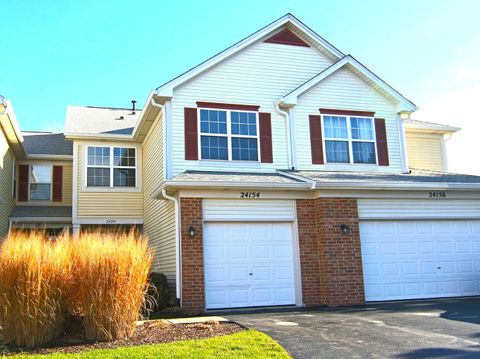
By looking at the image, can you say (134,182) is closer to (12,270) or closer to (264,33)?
(264,33)

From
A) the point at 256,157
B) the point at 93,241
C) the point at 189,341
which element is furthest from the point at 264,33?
the point at 189,341

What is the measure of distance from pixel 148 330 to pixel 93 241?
1.81 meters

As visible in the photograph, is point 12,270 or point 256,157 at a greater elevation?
point 256,157

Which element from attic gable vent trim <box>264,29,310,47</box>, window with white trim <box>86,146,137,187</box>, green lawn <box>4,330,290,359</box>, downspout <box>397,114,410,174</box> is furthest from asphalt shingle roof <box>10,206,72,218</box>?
green lawn <box>4,330,290,359</box>

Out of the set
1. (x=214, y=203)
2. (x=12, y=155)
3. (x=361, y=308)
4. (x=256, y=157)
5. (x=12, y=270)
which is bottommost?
(x=361, y=308)

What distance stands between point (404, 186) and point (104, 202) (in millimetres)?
10106

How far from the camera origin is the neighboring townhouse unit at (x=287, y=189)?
12656mm

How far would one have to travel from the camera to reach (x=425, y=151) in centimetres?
1895

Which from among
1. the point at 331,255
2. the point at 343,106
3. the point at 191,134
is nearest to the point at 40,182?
the point at 191,134

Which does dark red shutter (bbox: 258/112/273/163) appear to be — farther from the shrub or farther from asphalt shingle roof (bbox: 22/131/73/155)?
asphalt shingle roof (bbox: 22/131/73/155)

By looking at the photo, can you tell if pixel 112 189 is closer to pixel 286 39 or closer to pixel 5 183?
pixel 5 183

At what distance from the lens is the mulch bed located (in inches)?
289

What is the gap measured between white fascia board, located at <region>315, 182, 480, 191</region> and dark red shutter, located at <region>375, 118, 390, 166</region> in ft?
7.17

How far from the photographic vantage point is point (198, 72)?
14.5 meters
